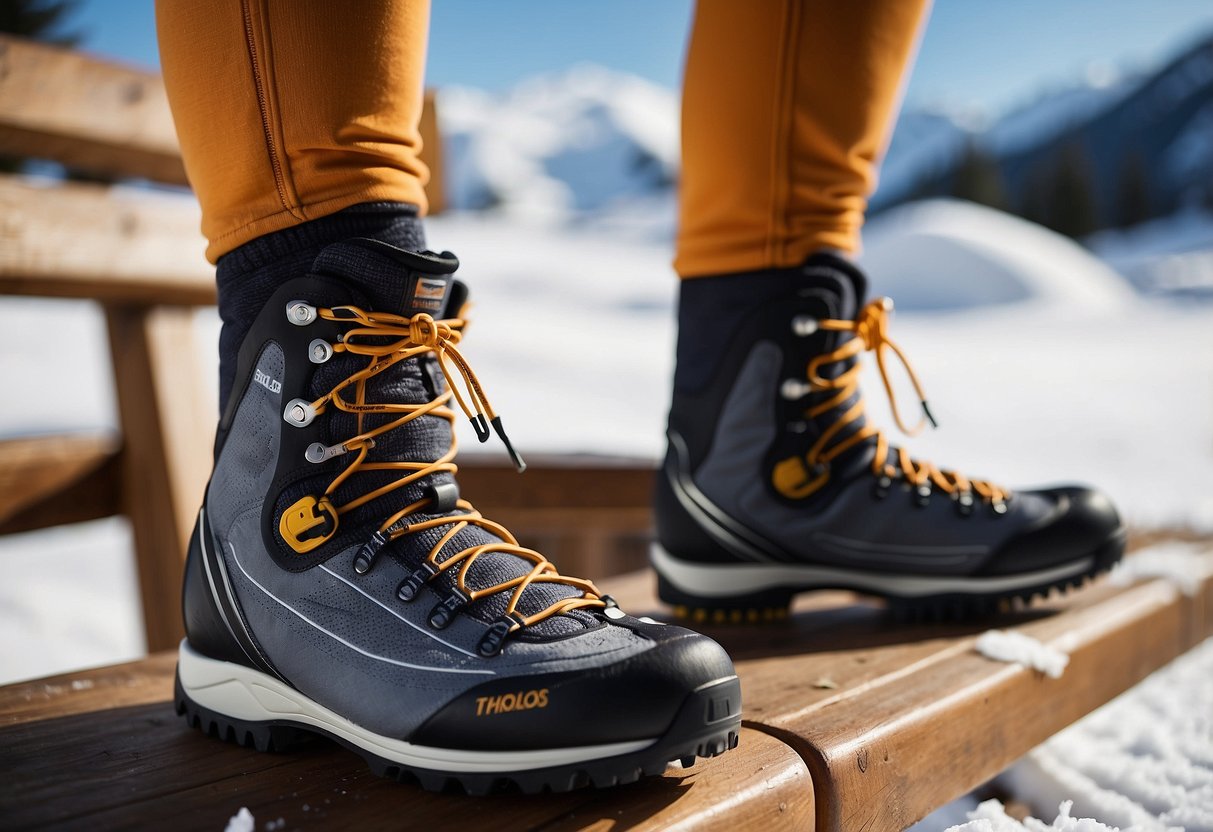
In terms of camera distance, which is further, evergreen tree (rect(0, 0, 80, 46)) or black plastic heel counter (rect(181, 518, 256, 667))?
evergreen tree (rect(0, 0, 80, 46))

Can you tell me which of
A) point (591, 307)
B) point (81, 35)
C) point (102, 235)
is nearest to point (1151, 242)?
point (591, 307)

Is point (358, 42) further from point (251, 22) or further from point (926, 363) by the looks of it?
point (926, 363)

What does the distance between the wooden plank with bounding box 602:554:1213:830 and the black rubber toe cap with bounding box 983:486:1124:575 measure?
3.0 inches

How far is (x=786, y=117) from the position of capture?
0.96 metres

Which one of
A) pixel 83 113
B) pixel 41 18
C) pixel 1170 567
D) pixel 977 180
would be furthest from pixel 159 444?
pixel 977 180

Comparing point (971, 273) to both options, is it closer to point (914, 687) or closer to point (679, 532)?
point (679, 532)

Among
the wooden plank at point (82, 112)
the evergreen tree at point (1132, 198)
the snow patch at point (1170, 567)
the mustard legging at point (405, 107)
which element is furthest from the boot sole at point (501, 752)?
the evergreen tree at point (1132, 198)

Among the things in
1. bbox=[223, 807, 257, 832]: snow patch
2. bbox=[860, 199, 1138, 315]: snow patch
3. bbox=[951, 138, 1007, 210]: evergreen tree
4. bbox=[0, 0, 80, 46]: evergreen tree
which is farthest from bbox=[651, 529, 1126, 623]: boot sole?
bbox=[951, 138, 1007, 210]: evergreen tree

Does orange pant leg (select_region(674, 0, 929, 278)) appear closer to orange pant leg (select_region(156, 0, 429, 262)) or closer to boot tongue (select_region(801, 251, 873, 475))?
boot tongue (select_region(801, 251, 873, 475))

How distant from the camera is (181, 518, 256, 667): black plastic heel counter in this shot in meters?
0.71

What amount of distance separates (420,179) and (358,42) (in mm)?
121

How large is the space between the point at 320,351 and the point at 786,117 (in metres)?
0.57

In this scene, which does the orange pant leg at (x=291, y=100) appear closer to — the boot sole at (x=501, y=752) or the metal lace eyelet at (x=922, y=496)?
the boot sole at (x=501, y=752)

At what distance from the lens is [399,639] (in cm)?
63
